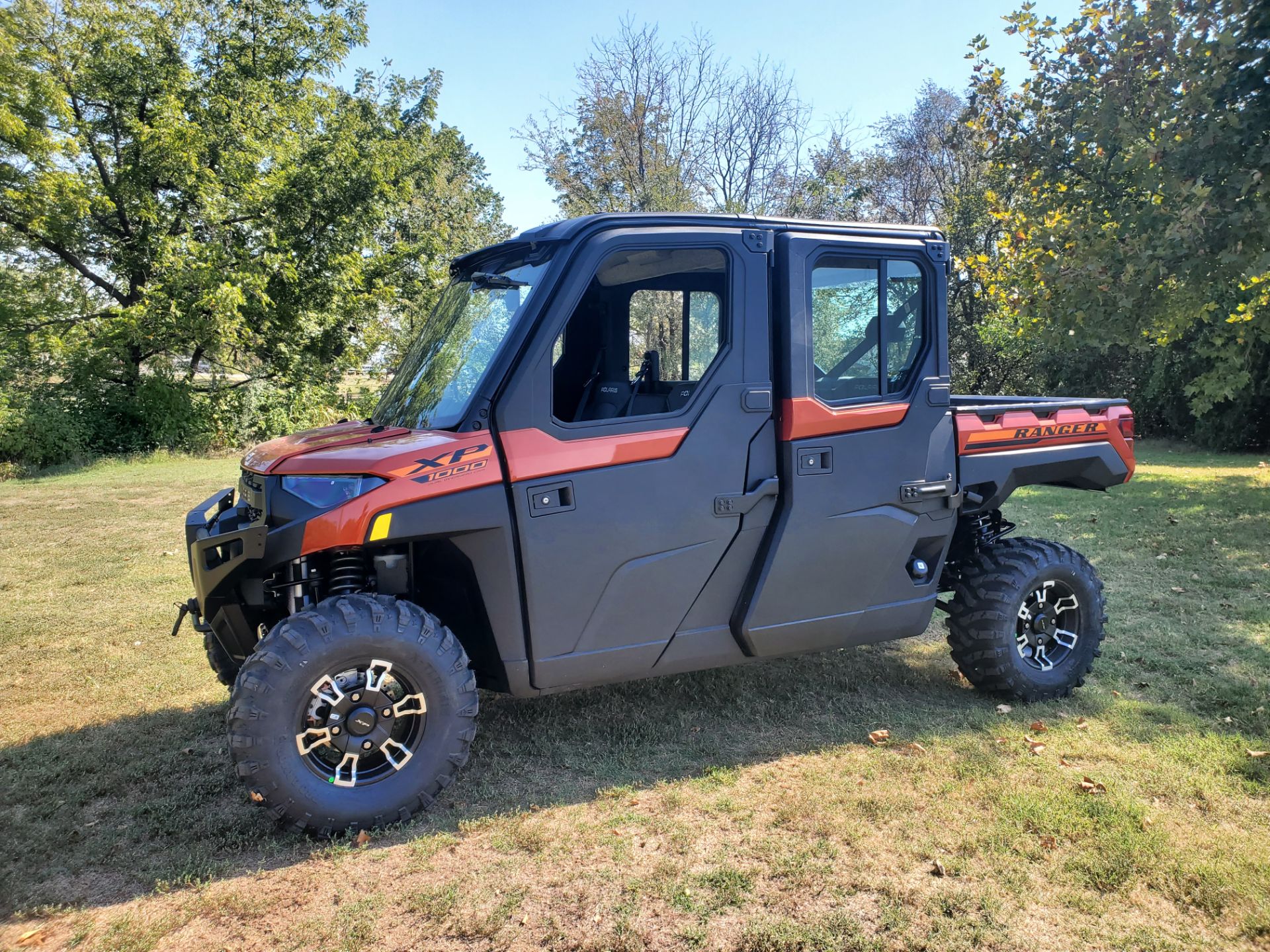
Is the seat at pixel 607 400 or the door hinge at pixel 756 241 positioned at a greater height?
the door hinge at pixel 756 241

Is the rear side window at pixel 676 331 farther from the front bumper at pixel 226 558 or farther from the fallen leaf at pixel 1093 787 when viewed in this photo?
the fallen leaf at pixel 1093 787

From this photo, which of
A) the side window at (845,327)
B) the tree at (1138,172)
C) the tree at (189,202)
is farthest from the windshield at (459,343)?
the tree at (189,202)

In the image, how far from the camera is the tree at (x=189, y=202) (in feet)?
61.5

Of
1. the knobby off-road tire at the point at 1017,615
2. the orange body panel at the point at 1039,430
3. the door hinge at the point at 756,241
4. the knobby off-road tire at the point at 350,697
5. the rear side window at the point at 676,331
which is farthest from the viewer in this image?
the knobby off-road tire at the point at 1017,615

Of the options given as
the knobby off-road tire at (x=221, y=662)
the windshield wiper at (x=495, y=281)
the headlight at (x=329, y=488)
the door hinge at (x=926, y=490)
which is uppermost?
the windshield wiper at (x=495, y=281)

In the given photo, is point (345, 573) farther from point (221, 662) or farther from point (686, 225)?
point (686, 225)

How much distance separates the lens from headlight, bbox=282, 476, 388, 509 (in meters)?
3.49

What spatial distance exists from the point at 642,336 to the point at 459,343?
981 millimetres

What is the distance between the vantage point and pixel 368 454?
3588 mm

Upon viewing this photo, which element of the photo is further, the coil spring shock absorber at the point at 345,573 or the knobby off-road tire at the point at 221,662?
the knobby off-road tire at the point at 221,662

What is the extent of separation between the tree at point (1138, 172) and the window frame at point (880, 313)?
5643 millimetres

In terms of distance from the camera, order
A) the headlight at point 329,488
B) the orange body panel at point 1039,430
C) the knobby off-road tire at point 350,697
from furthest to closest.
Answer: the orange body panel at point 1039,430, the headlight at point 329,488, the knobby off-road tire at point 350,697

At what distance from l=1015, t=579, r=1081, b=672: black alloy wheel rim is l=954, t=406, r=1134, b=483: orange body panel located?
2.64ft

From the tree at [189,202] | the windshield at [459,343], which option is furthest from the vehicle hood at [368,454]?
the tree at [189,202]
